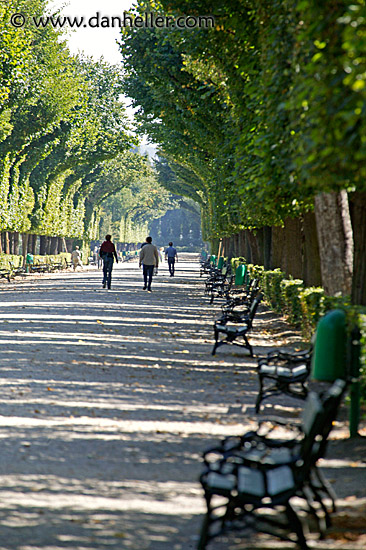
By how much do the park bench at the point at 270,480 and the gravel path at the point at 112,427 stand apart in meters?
0.29

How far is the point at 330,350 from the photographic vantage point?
7699mm

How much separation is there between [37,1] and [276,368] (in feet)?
118

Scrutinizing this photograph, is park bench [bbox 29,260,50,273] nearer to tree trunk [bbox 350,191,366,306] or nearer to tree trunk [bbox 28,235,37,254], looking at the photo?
tree trunk [bbox 28,235,37,254]

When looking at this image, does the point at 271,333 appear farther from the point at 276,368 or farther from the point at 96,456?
the point at 96,456

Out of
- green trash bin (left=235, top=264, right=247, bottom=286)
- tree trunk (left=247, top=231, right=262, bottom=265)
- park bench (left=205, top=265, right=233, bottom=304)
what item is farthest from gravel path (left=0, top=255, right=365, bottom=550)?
tree trunk (left=247, top=231, right=262, bottom=265)

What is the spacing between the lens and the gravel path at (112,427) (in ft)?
16.1

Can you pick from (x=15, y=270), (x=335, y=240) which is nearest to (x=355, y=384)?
(x=335, y=240)

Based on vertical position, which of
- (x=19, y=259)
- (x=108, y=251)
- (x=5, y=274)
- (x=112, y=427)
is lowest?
(x=112, y=427)

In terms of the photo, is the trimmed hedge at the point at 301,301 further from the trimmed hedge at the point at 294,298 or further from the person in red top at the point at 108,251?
the person in red top at the point at 108,251

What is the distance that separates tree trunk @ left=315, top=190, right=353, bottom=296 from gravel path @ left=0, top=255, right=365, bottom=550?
1.81 m

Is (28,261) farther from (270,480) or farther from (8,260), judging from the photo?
(270,480)

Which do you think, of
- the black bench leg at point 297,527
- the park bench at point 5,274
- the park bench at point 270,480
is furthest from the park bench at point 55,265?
the black bench leg at point 297,527

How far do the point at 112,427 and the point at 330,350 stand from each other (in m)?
2.19

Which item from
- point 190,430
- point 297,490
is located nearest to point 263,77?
point 190,430
